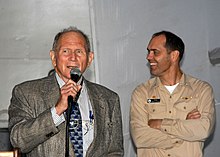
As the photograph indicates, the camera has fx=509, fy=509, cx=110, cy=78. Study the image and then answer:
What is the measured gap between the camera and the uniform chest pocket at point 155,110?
11.1 feet

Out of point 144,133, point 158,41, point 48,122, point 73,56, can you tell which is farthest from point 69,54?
point 158,41

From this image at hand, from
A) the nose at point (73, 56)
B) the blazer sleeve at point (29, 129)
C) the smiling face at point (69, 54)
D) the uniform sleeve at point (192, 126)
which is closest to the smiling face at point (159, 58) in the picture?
the uniform sleeve at point (192, 126)

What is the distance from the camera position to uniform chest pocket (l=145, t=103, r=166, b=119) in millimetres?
3398

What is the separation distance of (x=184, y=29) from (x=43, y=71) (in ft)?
4.40

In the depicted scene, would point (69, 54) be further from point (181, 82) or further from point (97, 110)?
point (181, 82)

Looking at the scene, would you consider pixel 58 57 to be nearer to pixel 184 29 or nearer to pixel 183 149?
pixel 183 149

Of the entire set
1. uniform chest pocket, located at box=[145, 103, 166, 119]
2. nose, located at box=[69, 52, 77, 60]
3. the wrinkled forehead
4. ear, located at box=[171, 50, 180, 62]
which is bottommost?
uniform chest pocket, located at box=[145, 103, 166, 119]

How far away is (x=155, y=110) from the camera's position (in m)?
3.41

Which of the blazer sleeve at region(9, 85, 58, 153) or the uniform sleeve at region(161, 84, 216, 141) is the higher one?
the blazer sleeve at region(9, 85, 58, 153)

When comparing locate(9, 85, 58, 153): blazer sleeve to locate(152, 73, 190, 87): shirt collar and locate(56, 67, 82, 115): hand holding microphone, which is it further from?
locate(152, 73, 190, 87): shirt collar

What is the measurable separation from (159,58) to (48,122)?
48.6 inches

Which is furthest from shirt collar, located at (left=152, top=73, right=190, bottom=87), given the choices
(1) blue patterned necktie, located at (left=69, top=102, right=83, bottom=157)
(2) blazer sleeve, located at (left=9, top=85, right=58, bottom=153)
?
(2) blazer sleeve, located at (left=9, top=85, right=58, bottom=153)

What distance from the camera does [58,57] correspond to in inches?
105

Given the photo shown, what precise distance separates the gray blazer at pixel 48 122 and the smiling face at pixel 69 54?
128 mm
